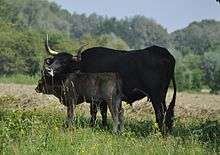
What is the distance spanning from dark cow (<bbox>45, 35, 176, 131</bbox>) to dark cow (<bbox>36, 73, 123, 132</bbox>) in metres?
0.31

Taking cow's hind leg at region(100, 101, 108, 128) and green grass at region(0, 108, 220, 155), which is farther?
cow's hind leg at region(100, 101, 108, 128)

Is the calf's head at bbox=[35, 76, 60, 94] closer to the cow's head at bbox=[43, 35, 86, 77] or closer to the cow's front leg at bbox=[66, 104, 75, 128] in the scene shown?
the cow's head at bbox=[43, 35, 86, 77]

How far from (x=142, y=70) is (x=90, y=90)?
144 cm

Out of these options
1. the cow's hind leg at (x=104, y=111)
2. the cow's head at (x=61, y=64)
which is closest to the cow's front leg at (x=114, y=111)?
the cow's hind leg at (x=104, y=111)

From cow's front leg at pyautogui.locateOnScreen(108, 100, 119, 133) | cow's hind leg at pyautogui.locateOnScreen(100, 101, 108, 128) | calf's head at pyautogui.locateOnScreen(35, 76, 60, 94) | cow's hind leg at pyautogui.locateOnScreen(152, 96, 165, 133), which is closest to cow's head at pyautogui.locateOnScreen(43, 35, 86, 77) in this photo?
calf's head at pyautogui.locateOnScreen(35, 76, 60, 94)

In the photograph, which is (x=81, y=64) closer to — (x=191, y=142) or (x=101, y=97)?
(x=101, y=97)

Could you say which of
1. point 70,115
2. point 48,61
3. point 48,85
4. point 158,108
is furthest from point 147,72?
point 48,61

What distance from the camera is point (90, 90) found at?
14312 millimetres

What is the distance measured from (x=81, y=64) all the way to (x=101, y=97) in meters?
1.91

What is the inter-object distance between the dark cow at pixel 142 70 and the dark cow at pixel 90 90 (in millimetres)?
314

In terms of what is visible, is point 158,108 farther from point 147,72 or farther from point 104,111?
point 104,111

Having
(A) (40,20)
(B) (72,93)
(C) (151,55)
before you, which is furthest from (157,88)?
(A) (40,20)

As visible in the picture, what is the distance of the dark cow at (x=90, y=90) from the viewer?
1390cm

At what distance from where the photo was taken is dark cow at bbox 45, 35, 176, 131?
13812 millimetres
